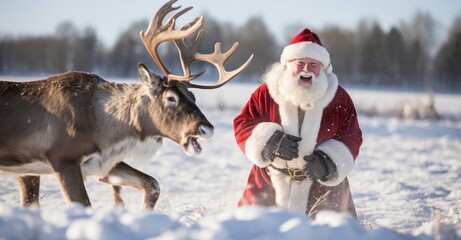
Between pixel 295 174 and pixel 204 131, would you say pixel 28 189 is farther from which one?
pixel 295 174

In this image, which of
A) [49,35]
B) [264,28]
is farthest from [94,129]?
[49,35]

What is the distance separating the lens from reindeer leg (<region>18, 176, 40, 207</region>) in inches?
165

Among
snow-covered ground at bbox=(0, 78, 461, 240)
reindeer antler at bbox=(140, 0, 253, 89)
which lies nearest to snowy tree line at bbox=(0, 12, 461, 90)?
snow-covered ground at bbox=(0, 78, 461, 240)

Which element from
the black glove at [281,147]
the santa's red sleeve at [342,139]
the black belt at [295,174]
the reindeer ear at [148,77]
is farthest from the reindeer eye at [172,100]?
the santa's red sleeve at [342,139]

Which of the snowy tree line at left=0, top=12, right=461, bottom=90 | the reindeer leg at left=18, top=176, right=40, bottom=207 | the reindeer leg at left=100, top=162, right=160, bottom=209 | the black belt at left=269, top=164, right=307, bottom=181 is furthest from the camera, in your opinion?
the snowy tree line at left=0, top=12, right=461, bottom=90

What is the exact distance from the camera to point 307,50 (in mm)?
3914

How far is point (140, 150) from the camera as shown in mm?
3908

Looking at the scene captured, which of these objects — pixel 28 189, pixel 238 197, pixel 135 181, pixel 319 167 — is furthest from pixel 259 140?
pixel 238 197

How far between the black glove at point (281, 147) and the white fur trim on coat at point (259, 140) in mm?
36

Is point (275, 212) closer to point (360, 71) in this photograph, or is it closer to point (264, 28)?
point (360, 71)

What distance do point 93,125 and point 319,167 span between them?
190cm

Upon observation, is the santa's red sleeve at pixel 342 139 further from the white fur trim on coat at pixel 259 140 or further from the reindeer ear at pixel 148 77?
the reindeer ear at pixel 148 77

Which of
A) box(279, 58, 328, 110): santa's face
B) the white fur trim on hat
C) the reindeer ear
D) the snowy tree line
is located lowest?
the snowy tree line

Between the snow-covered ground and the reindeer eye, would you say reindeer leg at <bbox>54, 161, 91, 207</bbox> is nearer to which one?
the snow-covered ground
